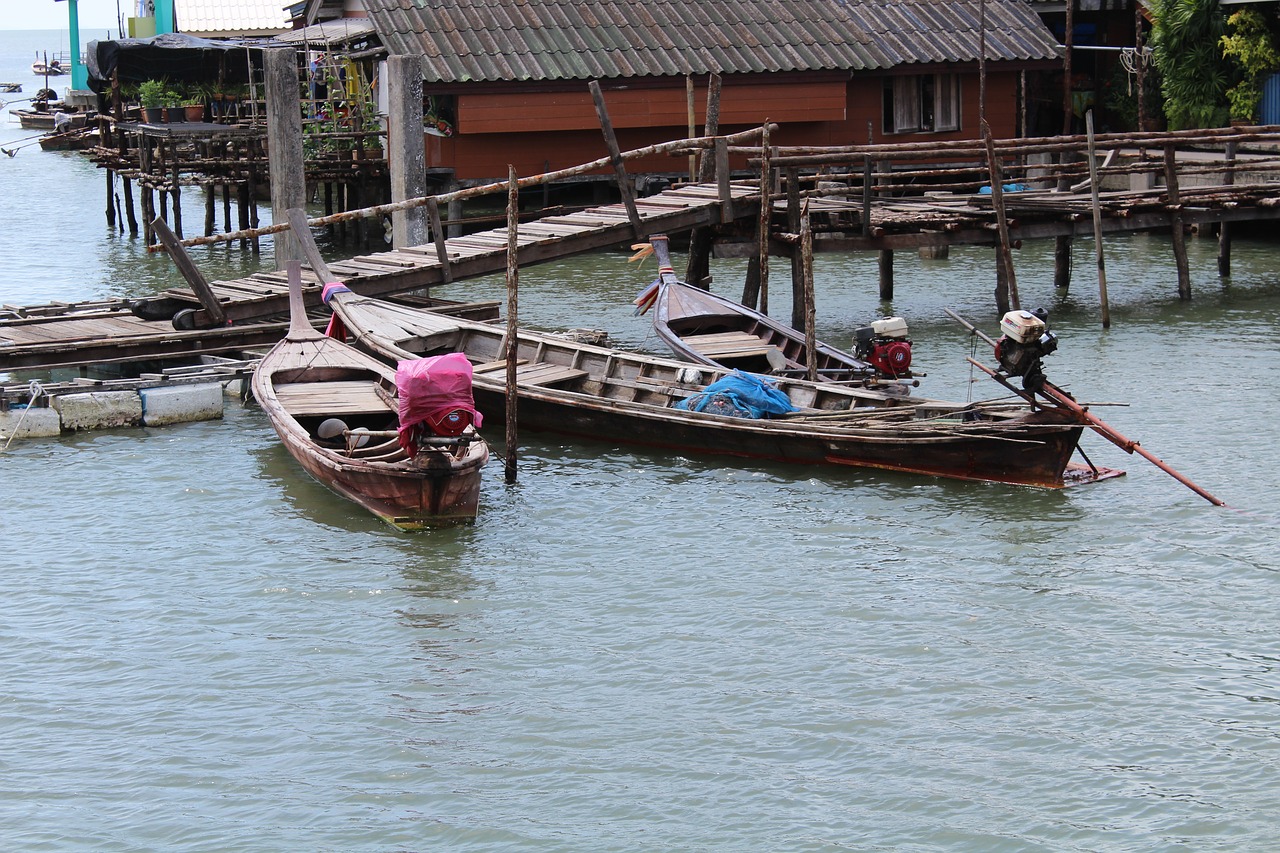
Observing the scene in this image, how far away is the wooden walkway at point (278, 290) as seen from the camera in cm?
1762

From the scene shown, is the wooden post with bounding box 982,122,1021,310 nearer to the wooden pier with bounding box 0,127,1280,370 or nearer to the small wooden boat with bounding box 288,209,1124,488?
the wooden pier with bounding box 0,127,1280,370

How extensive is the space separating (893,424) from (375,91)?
2278 centimetres

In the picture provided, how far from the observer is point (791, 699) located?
9.66 metres

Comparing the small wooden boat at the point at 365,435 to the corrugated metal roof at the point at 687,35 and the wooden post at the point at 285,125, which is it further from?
the corrugated metal roof at the point at 687,35

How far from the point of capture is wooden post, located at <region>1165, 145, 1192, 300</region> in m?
22.1

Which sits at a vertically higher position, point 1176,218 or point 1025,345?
point 1176,218

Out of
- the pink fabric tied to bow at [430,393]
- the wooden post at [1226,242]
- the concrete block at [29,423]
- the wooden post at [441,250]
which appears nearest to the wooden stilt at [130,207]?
the wooden post at [441,250]

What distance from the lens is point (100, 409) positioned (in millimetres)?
16375

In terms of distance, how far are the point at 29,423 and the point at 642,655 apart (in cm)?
880

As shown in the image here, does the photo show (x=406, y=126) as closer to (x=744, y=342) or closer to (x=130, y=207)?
(x=744, y=342)

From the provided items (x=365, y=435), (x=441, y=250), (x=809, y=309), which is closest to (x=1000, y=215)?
(x=809, y=309)

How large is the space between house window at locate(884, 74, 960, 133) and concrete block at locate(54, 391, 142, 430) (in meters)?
19.8

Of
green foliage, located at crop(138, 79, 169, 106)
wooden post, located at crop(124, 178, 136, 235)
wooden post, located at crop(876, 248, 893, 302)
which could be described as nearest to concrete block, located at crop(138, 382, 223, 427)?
wooden post, located at crop(876, 248, 893, 302)

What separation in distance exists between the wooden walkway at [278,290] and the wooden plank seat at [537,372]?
2963 millimetres
